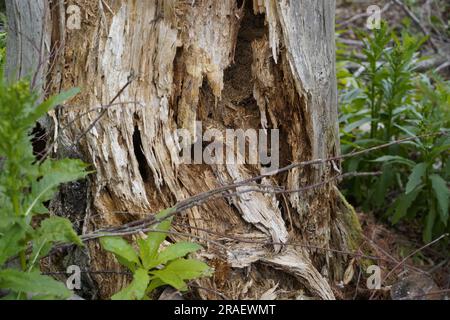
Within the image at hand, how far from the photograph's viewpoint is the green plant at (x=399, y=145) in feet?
14.8

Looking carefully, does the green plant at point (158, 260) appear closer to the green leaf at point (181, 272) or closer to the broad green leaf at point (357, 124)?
the green leaf at point (181, 272)

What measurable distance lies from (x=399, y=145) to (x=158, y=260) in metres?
2.58

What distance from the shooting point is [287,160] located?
3.83m

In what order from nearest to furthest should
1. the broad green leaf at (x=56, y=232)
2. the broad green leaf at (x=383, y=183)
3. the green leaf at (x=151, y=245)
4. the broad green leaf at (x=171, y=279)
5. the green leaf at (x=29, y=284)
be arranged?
the green leaf at (x=29, y=284), the broad green leaf at (x=56, y=232), the broad green leaf at (x=171, y=279), the green leaf at (x=151, y=245), the broad green leaf at (x=383, y=183)

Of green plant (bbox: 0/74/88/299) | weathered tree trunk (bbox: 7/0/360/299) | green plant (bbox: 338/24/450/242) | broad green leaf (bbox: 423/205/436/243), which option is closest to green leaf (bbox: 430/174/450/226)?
green plant (bbox: 338/24/450/242)

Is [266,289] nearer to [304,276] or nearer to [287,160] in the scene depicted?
[304,276]

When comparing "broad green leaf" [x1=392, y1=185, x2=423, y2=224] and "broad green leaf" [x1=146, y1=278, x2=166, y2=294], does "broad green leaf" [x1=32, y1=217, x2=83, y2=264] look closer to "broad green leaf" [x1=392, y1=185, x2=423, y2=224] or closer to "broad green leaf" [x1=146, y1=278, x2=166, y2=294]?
"broad green leaf" [x1=146, y1=278, x2=166, y2=294]

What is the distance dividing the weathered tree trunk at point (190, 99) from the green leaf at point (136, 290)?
17.5 inches

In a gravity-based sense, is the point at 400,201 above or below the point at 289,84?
below

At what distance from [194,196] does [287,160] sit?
0.76m

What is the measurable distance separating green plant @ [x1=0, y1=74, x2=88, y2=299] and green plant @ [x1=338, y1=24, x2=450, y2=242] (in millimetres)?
2449

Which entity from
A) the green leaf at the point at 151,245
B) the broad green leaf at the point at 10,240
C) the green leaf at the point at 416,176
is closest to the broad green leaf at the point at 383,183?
the green leaf at the point at 416,176
